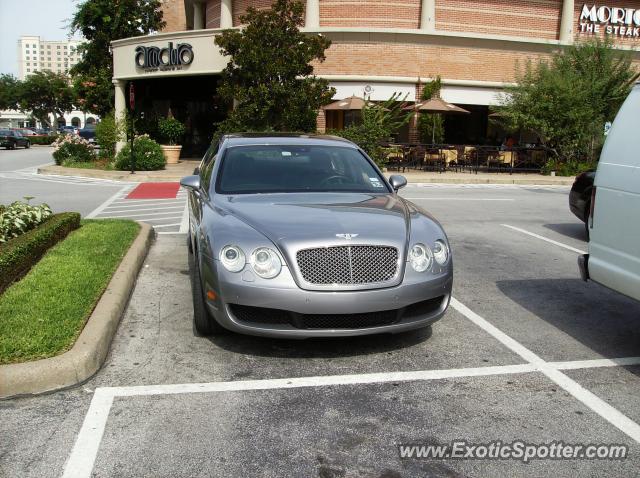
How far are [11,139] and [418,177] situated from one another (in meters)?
36.6

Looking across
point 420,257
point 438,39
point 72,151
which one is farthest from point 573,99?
point 420,257

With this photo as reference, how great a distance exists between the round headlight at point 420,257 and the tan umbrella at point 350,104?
18.9 metres

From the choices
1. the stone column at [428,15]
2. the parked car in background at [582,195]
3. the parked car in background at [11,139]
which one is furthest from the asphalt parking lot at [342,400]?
the parked car in background at [11,139]

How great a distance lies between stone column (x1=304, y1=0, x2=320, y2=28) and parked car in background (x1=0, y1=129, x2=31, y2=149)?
30.0 meters

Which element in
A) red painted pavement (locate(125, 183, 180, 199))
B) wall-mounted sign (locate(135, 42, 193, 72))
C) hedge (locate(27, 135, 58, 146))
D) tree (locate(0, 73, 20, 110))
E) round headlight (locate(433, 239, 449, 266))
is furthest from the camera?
tree (locate(0, 73, 20, 110))

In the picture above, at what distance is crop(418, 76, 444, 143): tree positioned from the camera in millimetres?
25219

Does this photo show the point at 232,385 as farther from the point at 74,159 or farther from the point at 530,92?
the point at 74,159

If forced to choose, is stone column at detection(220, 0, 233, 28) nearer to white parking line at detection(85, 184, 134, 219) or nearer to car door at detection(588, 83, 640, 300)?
white parking line at detection(85, 184, 134, 219)

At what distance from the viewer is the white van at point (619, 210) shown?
15.1 feet

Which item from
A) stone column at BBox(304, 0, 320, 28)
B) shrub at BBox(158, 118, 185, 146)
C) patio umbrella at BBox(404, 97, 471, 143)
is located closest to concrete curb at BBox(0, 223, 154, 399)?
patio umbrella at BBox(404, 97, 471, 143)

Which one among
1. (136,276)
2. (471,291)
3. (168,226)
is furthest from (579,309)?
(168,226)

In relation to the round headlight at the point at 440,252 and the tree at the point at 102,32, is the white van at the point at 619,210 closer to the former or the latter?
the round headlight at the point at 440,252

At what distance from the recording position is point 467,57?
2647 centimetres

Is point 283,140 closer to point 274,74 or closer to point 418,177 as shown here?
point 418,177
